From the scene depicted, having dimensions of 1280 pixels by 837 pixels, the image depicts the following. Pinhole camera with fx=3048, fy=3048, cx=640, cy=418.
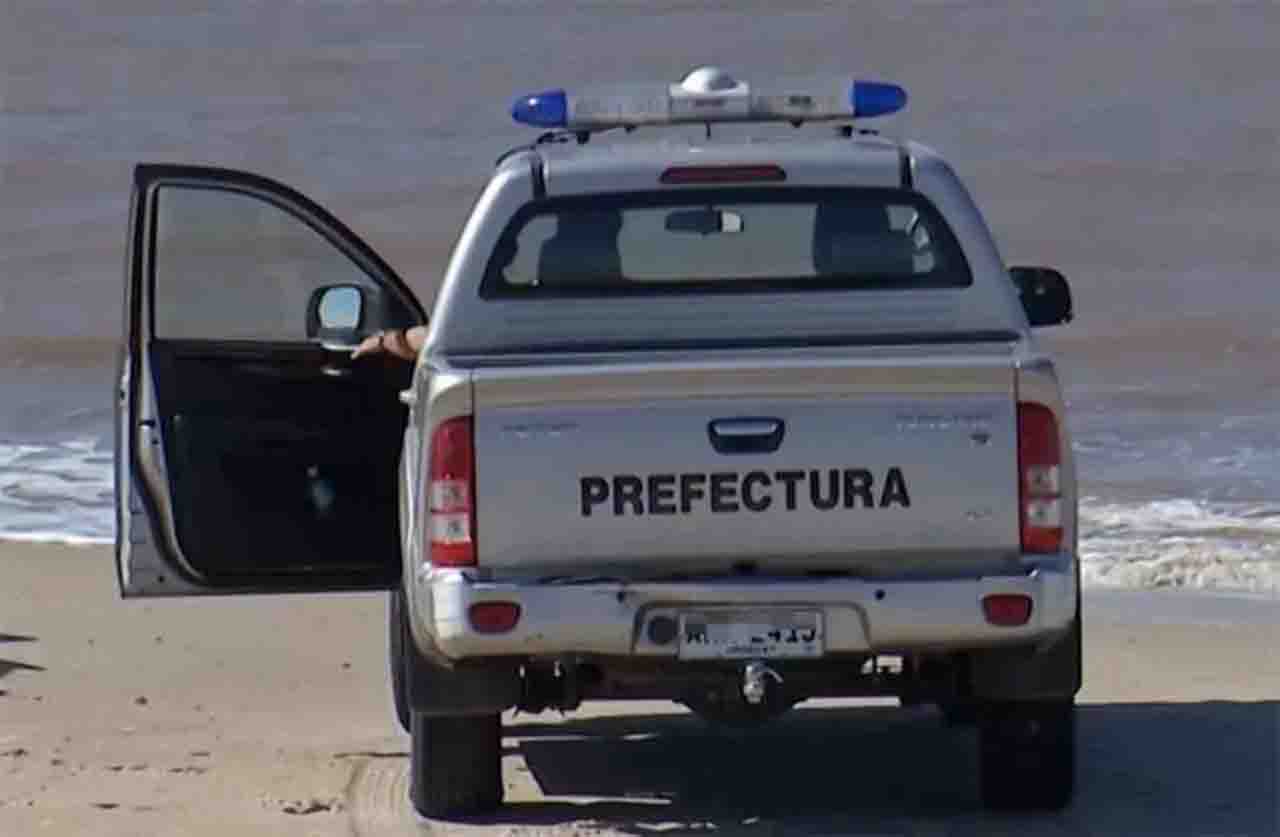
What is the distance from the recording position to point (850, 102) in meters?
8.20

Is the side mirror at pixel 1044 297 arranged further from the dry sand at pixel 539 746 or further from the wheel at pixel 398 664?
the wheel at pixel 398 664

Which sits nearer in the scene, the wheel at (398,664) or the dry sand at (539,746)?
the dry sand at (539,746)

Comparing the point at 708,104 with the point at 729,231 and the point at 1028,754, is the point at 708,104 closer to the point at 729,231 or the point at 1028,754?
the point at 729,231

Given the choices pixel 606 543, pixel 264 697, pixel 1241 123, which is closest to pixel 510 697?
pixel 606 543

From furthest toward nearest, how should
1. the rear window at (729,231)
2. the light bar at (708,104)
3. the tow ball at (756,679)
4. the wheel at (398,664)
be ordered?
1. the wheel at (398,664)
2. the light bar at (708,104)
3. the rear window at (729,231)
4. the tow ball at (756,679)

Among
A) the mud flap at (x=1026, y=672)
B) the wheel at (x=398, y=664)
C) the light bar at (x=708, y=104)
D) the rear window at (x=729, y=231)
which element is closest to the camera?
the mud flap at (x=1026, y=672)

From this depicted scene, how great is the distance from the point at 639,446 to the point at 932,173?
144cm

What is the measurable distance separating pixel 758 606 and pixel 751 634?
7cm

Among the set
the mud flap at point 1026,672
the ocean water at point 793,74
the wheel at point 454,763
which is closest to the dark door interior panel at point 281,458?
the wheel at point 454,763

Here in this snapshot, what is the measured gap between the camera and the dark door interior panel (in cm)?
810

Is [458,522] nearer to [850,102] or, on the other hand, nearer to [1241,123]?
[850,102]

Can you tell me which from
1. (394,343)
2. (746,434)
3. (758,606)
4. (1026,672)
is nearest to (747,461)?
(746,434)

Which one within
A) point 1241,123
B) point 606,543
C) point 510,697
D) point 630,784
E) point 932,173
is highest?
point 932,173

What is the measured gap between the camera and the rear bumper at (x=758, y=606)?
6.77 m
